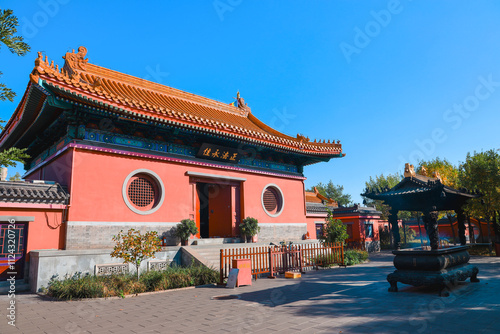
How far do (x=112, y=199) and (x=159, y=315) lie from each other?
6146 mm

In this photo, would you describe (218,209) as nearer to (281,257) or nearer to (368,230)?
(281,257)

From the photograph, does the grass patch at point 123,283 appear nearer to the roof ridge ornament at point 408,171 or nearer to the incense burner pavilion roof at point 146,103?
the incense burner pavilion roof at point 146,103

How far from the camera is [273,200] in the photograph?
16.3 m

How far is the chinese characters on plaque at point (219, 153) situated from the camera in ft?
43.6

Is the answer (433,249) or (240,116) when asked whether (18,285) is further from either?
(240,116)

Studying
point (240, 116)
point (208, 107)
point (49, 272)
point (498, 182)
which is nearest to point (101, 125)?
point (49, 272)

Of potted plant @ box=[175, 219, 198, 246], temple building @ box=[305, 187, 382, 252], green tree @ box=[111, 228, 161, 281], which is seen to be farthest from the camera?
temple building @ box=[305, 187, 382, 252]

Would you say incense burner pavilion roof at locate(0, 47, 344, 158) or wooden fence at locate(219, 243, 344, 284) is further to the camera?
wooden fence at locate(219, 243, 344, 284)

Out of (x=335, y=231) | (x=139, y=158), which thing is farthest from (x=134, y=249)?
(x=335, y=231)

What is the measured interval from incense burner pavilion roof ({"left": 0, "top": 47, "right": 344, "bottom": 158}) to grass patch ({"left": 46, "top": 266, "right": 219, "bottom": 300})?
5.16 metres

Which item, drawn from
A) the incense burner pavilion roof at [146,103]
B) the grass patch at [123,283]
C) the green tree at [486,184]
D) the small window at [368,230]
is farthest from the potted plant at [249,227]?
the small window at [368,230]

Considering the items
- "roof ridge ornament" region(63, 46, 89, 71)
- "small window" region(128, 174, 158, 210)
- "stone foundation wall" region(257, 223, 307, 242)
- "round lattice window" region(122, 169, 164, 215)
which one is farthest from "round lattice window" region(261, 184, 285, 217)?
"roof ridge ornament" region(63, 46, 89, 71)

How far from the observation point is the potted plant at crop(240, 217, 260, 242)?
14.0 m

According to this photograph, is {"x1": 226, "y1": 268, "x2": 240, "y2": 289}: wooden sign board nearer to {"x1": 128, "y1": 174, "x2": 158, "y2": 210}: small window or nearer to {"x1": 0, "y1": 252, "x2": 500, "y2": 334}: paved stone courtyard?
{"x1": 0, "y1": 252, "x2": 500, "y2": 334}: paved stone courtyard
